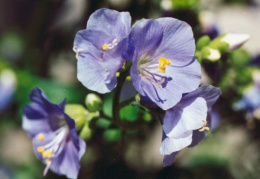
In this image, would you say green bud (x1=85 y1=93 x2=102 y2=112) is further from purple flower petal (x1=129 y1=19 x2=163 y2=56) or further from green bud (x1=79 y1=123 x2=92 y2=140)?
purple flower petal (x1=129 y1=19 x2=163 y2=56)

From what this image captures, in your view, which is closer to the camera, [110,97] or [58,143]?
[58,143]

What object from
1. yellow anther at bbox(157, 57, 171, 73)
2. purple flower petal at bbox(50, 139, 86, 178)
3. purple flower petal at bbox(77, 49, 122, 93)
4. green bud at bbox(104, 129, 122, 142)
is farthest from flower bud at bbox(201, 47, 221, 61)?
green bud at bbox(104, 129, 122, 142)

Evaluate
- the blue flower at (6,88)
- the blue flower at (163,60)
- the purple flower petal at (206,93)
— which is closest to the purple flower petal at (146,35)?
the blue flower at (163,60)

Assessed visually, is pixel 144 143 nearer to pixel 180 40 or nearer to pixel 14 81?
pixel 14 81

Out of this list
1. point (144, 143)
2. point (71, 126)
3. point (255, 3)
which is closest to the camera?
point (71, 126)

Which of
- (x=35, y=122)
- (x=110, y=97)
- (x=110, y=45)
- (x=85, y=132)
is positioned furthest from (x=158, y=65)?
(x=110, y=97)

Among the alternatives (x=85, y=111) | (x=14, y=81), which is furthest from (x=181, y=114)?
(x=14, y=81)

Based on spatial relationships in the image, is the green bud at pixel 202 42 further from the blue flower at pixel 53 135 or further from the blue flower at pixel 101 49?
the blue flower at pixel 53 135

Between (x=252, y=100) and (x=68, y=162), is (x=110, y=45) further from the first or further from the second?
(x=252, y=100)
